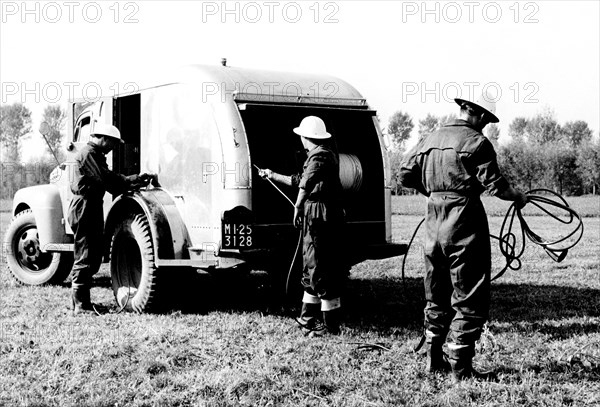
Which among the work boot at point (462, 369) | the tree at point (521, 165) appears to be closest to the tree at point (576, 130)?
the tree at point (521, 165)

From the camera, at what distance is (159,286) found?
8398 millimetres

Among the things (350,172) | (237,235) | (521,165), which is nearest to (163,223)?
(237,235)

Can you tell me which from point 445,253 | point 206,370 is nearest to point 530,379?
point 445,253

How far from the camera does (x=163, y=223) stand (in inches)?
326

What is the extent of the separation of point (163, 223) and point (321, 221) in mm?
1877

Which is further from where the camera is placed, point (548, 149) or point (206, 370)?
point (548, 149)

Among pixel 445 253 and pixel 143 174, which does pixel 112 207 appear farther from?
pixel 445 253

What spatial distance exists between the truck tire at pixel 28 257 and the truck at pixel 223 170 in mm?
1796

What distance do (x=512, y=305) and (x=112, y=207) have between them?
15.8 ft

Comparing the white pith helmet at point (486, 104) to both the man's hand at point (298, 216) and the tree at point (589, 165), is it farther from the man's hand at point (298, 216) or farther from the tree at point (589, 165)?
the tree at point (589, 165)

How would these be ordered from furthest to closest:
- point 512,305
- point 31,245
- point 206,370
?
point 31,245, point 512,305, point 206,370

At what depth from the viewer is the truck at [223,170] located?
784 centimetres

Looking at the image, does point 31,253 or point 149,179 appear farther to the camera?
point 31,253

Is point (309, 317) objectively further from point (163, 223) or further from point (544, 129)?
point (544, 129)
